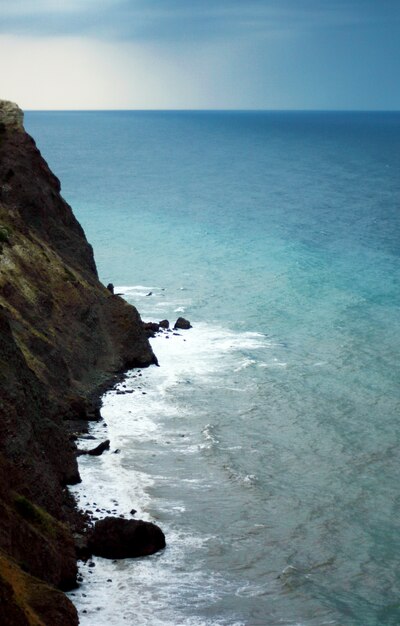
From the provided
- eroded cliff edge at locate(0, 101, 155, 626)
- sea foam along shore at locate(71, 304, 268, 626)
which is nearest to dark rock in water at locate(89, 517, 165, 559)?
sea foam along shore at locate(71, 304, 268, 626)

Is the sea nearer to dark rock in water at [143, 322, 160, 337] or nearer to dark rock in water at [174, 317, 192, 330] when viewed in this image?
dark rock in water at [174, 317, 192, 330]

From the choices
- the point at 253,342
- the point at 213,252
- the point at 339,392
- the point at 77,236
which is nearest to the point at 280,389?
the point at 339,392

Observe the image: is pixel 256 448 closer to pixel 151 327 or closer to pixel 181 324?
pixel 151 327

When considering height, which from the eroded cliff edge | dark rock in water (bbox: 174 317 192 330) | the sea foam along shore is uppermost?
the eroded cliff edge

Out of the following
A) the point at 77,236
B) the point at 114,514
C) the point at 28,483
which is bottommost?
the point at 114,514

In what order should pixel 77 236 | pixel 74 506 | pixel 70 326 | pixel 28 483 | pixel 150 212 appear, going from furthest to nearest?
1. pixel 150 212
2. pixel 77 236
3. pixel 70 326
4. pixel 74 506
5. pixel 28 483

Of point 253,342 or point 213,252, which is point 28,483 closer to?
point 253,342
